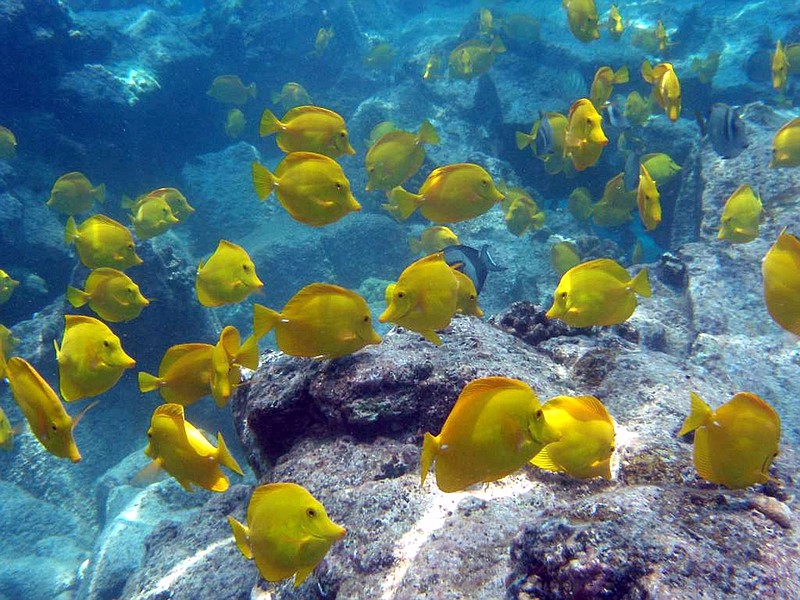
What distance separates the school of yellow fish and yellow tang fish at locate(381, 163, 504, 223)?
0.04ft

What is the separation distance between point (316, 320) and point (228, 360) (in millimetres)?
891

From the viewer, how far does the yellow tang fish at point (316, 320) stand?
8.26 feet

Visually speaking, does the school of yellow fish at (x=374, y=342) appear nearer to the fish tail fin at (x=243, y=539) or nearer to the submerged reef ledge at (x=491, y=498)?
the fish tail fin at (x=243, y=539)

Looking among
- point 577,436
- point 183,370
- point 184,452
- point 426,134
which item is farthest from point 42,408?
point 426,134

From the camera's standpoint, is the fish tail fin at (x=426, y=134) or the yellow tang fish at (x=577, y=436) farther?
the fish tail fin at (x=426, y=134)

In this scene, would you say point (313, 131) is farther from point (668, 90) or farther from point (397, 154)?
point (668, 90)

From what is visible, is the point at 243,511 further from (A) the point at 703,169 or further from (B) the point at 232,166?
(B) the point at 232,166

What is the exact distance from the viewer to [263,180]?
3.48 m

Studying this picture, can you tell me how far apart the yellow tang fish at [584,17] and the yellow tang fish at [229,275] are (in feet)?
17.8

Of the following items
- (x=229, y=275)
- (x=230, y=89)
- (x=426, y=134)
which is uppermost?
(x=230, y=89)

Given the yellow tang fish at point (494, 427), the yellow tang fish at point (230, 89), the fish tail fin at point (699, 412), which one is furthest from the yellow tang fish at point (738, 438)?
the yellow tang fish at point (230, 89)

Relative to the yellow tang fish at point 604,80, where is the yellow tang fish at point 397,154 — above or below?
below

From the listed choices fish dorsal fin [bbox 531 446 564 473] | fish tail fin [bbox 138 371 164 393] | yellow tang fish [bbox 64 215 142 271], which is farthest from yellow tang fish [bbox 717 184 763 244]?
yellow tang fish [bbox 64 215 142 271]

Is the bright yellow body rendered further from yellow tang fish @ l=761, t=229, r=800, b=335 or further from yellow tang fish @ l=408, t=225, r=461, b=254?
yellow tang fish @ l=408, t=225, r=461, b=254
